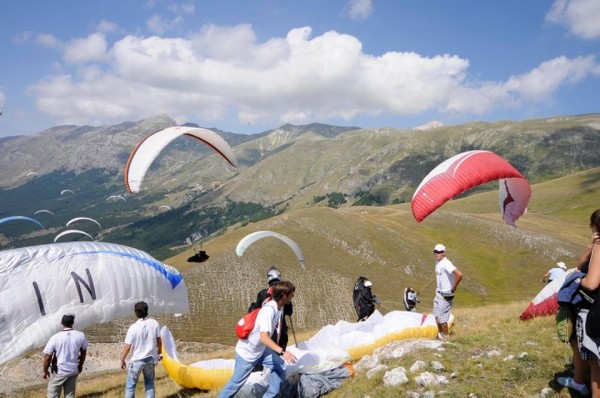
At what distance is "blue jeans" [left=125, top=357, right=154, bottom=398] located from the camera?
874 cm

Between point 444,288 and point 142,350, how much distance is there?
7849 millimetres

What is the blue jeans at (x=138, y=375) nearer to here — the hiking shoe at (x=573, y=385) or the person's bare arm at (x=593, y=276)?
the hiking shoe at (x=573, y=385)

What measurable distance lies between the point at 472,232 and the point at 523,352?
75.7 metres

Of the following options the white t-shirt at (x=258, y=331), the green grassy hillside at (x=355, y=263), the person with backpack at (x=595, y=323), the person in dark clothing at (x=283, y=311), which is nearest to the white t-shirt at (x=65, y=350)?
the person in dark clothing at (x=283, y=311)

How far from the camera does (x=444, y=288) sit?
11.2m

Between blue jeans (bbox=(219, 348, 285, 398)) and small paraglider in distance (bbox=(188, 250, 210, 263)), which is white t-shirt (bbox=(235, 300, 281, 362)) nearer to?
blue jeans (bbox=(219, 348, 285, 398))

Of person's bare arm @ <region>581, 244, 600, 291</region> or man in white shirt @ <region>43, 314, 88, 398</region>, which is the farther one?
man in white shirt @ <region>43, 314, 88, 398</region>

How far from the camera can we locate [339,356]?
9336 millimetres

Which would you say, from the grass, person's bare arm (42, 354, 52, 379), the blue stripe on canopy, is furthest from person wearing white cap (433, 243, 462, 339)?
person's bare arm (42, 354, 52, 379)

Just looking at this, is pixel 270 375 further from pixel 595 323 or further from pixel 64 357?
pixel 595 323

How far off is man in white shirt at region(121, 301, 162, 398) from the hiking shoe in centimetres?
771

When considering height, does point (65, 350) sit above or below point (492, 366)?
above

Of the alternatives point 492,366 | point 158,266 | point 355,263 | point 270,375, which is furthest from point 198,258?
point 355,263

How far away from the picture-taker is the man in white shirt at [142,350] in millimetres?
8773
